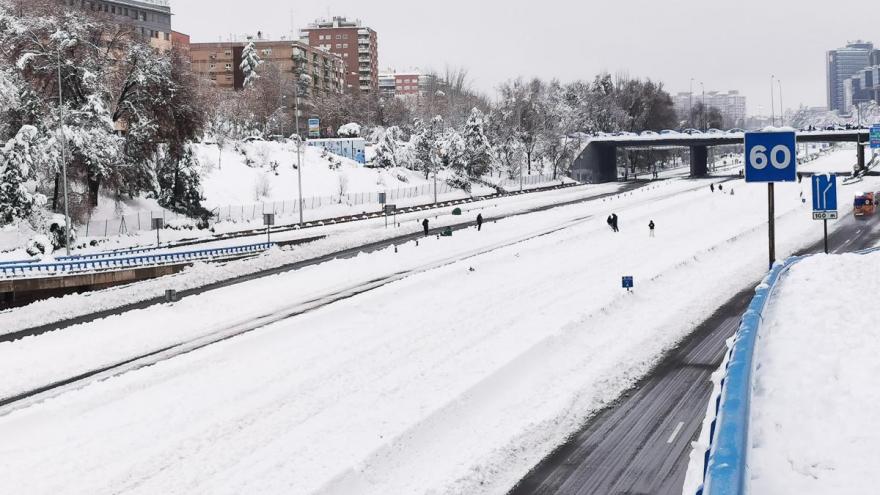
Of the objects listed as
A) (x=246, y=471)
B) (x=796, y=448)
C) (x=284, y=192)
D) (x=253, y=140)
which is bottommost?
(x=246, y=471)

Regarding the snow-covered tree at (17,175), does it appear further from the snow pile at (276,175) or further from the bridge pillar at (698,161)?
the bridge pillar at (698,161)

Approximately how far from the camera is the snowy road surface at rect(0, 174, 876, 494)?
53.8 ft

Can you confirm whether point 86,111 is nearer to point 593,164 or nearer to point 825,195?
point 825,195

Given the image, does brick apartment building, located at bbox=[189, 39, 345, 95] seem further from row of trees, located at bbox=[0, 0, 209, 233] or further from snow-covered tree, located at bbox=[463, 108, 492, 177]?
row of trees, located at bbox=[0, 0, 209, 233]

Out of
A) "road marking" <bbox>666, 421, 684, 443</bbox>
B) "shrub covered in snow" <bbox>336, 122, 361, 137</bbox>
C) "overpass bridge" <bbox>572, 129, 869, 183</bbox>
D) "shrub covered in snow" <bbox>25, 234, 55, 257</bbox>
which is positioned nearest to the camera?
"road marking" <bbox>666, 421, 684, 443</bbox>

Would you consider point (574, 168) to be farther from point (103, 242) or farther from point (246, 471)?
point (246, 471)

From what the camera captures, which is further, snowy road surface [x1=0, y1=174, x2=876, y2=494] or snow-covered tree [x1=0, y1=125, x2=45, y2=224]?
snow-covered tree [x1=0, y1=125, x2=45, y2=224]

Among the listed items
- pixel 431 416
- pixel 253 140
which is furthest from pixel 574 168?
pixel 431 416

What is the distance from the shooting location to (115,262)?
46.3 metres

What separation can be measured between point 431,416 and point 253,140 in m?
89.6

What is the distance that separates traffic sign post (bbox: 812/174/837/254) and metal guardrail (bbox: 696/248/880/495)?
52.1 ft

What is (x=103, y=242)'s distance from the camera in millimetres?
59688

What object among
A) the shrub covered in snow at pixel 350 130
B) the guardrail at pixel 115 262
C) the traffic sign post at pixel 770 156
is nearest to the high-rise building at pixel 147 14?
the shrub covered in snow at pixel 350 130

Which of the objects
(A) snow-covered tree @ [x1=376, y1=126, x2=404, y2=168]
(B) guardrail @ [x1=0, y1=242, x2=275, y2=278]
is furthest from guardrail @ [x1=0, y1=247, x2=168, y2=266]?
(A) snow-covered tree @ [x1=376, y1=126, x2=404, y2=168]
